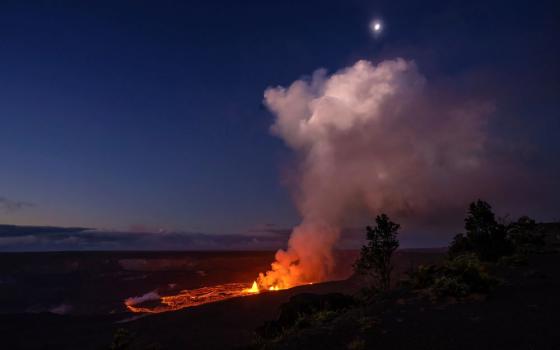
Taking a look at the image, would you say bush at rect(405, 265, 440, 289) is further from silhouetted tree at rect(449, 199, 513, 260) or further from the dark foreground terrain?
silhouetted tree at rect(449, 199, 513, 260)

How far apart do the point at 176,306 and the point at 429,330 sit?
60.3 metres

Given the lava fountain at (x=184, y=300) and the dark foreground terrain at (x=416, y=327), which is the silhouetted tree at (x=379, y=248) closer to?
the dark foreground terrain at (x=416, y=327)

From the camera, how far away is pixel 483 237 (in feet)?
118

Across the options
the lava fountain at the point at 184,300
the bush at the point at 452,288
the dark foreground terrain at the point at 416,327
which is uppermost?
the bush at the point at 452,288

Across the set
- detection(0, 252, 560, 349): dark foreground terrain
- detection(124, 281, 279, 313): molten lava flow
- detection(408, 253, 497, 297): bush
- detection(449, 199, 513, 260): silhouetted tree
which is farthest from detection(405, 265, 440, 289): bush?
detection(124, 281, 279, 313): molten lava flow

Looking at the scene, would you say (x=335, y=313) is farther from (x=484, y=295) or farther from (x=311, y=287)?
(x=311, y=287)

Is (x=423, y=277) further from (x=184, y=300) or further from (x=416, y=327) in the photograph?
(x=184, y=300)

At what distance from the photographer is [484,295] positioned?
20266 millimetres

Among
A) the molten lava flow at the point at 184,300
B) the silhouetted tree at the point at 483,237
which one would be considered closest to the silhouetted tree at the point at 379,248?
the silhouetted tree at the point at 483,237

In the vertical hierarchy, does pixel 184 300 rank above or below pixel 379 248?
below

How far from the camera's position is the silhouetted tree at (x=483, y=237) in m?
33.8

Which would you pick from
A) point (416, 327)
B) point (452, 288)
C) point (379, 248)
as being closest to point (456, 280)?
point (452, 288)

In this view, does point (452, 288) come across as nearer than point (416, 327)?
No

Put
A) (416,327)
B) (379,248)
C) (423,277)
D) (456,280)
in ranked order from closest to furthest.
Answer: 1. (416,327)
2. (456,280)
3. (423,277)
4. (379,248)
